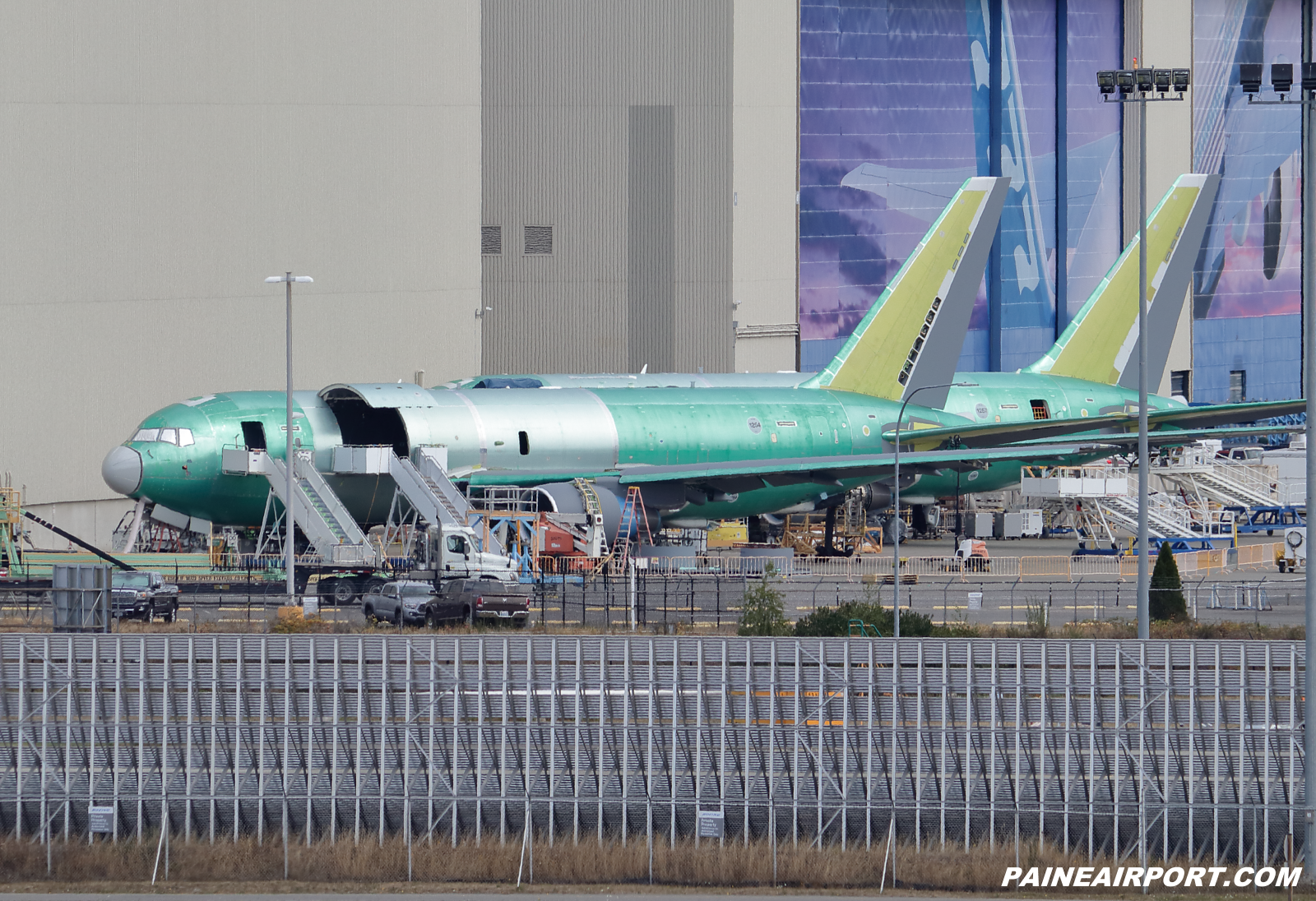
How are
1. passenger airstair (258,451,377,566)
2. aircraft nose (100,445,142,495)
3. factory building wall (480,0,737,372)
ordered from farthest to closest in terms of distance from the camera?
factory building wall (480,0,737,372)
aircraft nose (100,445,142,495)
passenger airstair (258,451,377,566)

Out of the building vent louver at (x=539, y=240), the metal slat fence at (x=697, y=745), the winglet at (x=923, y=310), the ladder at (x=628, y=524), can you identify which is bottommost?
the metal slat fence at (x=697, y=745)

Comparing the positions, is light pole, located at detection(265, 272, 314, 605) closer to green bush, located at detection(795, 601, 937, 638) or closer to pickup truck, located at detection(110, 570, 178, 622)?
pickup truck, located at detection(110, 570, 178, 622)

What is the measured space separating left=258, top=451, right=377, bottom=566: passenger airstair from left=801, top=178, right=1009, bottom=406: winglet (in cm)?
2425

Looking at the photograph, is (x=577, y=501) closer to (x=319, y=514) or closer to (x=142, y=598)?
(x=319, y=514)

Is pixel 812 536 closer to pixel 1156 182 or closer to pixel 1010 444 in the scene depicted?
pixel 1010 444

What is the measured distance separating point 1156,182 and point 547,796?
98465mm

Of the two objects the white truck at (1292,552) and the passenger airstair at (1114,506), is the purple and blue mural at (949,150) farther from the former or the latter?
the white truck at (1292,552)

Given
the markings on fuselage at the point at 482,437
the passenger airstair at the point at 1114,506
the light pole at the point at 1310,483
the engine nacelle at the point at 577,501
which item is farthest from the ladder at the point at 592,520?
the light pole at the point at 1310,483

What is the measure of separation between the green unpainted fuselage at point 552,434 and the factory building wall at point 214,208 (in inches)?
396

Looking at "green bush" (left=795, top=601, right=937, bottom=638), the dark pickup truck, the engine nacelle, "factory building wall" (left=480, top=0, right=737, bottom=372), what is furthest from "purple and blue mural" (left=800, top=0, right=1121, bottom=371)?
"green bush" (left=795, top=601, right=937, bottom=638)

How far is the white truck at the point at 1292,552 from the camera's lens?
60.5 metres

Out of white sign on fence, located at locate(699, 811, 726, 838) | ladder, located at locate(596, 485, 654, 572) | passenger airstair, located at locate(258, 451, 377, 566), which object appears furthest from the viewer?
ladder, located at locate(596, 485, 654, 572)

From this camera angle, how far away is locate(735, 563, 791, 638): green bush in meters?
41.9

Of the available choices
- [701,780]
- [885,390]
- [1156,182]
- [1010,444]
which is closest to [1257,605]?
[1010,444]
